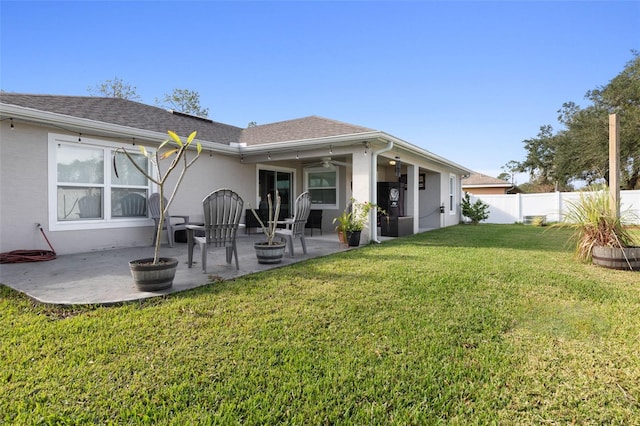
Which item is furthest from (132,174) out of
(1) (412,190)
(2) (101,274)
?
(1) (412,190)

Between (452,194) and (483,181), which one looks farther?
(483,181)

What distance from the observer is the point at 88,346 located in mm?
2279

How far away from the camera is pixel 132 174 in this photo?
22.8 feet

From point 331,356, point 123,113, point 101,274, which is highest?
point 123,113

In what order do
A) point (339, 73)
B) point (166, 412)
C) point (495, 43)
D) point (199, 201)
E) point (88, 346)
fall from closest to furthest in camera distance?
point (166, 412) < point (88, 346) < point (199, 201) < point (495, 43) < point (339, 73)

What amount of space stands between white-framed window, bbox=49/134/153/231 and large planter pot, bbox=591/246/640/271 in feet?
26.4

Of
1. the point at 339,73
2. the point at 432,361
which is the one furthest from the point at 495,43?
the point at 432,361

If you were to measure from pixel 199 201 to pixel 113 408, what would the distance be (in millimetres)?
7027

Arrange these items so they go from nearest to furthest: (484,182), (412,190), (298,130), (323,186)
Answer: (298,130), (412,190), (323,186), (484,182)

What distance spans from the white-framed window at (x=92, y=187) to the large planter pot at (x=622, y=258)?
→ 8058 millimetres

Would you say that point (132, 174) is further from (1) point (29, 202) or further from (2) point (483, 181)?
(2) point (483, 181)

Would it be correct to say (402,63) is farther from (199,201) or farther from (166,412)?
(166,412)

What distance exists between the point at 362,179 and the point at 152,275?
516 cm

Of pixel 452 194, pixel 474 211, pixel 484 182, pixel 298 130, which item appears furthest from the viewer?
pixel 484 182
